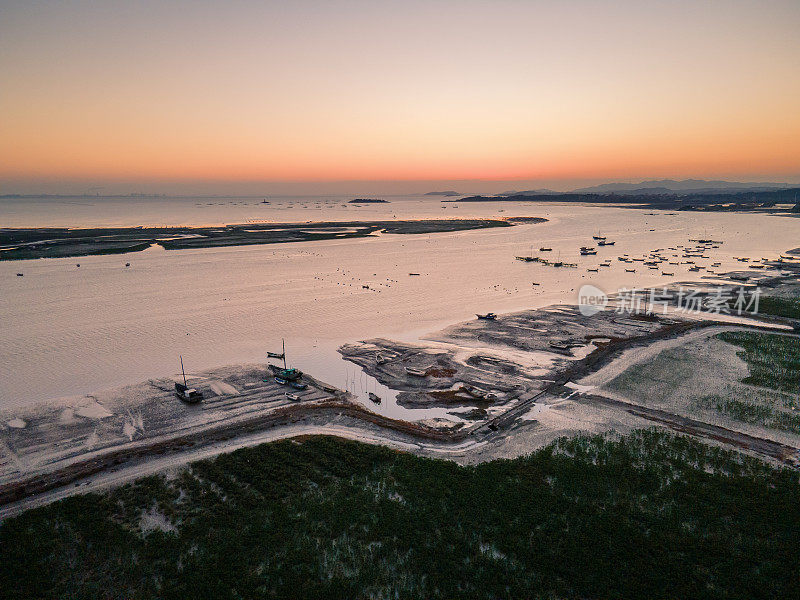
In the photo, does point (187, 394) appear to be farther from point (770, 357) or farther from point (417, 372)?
point (770, 357)

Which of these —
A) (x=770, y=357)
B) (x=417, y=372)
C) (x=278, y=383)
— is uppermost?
(x=278, y=383)

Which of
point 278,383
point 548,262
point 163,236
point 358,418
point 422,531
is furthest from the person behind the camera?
point 163,236

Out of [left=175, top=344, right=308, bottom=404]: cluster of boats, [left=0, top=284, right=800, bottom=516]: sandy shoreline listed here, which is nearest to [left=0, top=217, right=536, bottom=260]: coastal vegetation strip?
[left=175, top=344, right=308, bottom=404]: cluster of boats

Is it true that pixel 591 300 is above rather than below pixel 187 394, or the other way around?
below

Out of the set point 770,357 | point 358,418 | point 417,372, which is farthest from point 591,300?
point 358,418

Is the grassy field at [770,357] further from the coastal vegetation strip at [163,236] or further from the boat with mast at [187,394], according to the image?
the coastal vegetation strip at [163,236]
